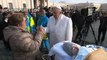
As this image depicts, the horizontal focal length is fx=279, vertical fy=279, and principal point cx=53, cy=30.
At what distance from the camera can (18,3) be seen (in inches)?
2680

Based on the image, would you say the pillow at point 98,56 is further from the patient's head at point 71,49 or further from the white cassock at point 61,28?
the white cassock at point 61,28

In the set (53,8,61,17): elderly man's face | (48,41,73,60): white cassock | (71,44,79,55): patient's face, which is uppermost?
(53,8,61,17): elderly man's face

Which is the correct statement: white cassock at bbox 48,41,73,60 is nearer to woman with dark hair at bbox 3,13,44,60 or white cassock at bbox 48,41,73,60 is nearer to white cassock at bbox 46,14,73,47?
woman with dark hair at bbox 3,13,44,60

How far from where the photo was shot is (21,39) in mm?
3537

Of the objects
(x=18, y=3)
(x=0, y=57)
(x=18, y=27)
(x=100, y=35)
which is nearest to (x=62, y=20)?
(x=18, y=27)

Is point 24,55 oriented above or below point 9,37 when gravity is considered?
below

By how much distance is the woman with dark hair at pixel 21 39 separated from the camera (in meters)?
3.55

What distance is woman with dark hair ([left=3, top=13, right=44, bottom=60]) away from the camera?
11.6 feet

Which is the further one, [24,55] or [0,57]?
[0,57]

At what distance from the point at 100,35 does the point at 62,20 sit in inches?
252

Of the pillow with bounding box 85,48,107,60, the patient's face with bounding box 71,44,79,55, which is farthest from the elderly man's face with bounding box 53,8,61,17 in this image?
the pillow with bounding box 85,48,107,60

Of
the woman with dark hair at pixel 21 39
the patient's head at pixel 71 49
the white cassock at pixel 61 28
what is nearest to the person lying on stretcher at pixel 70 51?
the patient's head at pixel 71 49

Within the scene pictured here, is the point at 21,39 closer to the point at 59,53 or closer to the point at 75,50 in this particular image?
the point at 59,53

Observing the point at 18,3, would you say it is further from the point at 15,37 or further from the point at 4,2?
the point at 15,37
